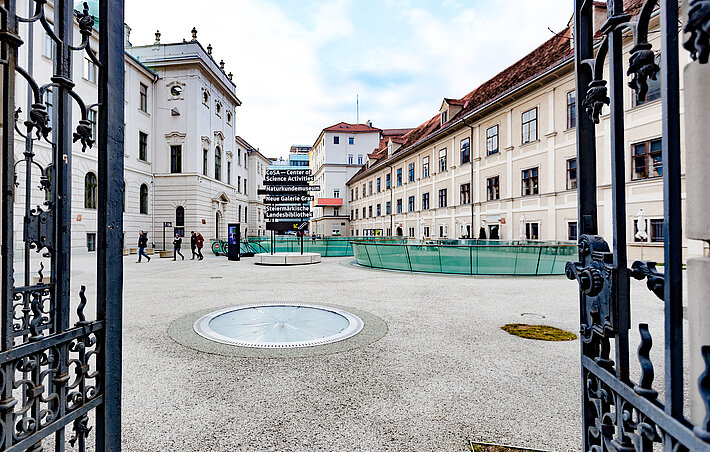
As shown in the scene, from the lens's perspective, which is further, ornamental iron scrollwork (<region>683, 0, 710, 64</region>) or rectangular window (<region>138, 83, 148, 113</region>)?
rectangular window (<region>138, 83, 148, 113</region>)

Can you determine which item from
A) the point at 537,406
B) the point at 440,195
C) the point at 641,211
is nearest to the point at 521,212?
the point at 641,211

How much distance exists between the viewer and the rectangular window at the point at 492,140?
26933mm

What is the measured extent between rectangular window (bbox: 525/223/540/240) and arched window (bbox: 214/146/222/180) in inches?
1224

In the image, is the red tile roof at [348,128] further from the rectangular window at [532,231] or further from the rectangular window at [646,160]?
the rectangular window at [646,160]

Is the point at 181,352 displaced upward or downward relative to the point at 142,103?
downward

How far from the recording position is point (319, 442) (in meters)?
2.74

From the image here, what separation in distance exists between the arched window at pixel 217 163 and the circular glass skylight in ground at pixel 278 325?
34955 millimetres

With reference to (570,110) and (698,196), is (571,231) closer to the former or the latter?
(570,110)

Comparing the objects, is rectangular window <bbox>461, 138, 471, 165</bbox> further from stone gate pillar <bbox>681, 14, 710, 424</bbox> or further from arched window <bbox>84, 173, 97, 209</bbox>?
stone gate pillar <bbox>681, 14, 710, 424</bbox>

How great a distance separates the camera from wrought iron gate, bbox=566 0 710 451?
1.08 m

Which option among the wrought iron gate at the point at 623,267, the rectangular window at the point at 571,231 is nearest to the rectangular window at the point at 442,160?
the rectangular window at the point at 571,231

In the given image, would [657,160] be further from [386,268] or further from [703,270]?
[703,270]

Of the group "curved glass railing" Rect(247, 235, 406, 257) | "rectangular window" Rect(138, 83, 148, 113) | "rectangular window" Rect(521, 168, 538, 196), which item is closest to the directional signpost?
"curved glass railing" Rect(247, 235, 406, 257)

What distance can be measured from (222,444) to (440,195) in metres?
33.0
